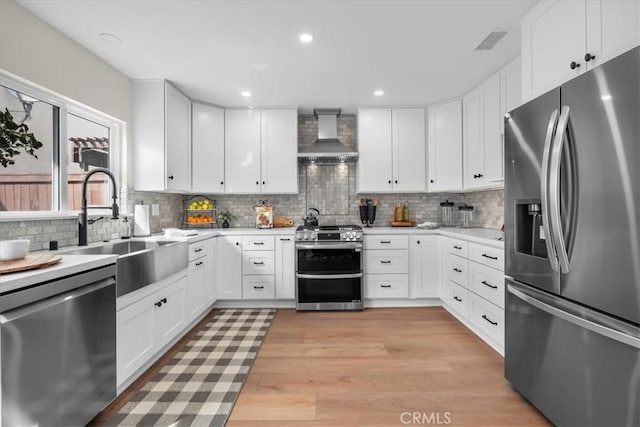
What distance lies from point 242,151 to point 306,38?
1.92 m

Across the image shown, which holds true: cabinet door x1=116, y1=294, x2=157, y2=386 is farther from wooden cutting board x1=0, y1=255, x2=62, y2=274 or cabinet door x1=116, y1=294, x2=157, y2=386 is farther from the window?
the window

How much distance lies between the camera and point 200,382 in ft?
7.05

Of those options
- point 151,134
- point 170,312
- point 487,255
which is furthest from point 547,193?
point 151,134

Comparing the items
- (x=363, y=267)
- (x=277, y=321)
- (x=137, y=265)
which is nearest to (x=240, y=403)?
(x=137, y=265)

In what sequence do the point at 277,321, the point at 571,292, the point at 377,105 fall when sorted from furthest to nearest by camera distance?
the point at 377,105
the point at 277,321
the point at 571,292

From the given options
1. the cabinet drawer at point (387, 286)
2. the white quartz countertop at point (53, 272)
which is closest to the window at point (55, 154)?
the white quartz countertop at point (53, 272)

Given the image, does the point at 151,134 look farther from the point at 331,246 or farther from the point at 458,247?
the point at 458,247

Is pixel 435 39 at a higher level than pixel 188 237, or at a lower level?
higher

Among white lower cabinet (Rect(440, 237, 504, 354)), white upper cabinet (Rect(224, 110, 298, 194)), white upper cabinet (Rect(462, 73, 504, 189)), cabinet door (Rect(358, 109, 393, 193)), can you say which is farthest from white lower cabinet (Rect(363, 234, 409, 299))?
white upper cabinet (Rect(224, 110, 298, 194))

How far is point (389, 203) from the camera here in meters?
4.44

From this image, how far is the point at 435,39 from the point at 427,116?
1675 millimetres

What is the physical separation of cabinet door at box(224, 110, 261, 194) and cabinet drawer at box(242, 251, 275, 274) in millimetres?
841

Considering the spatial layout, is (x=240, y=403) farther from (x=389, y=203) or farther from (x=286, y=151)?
(x=389, y=203)

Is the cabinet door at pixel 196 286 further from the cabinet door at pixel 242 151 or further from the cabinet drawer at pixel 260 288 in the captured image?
the cabinet door at pixel 242 151
